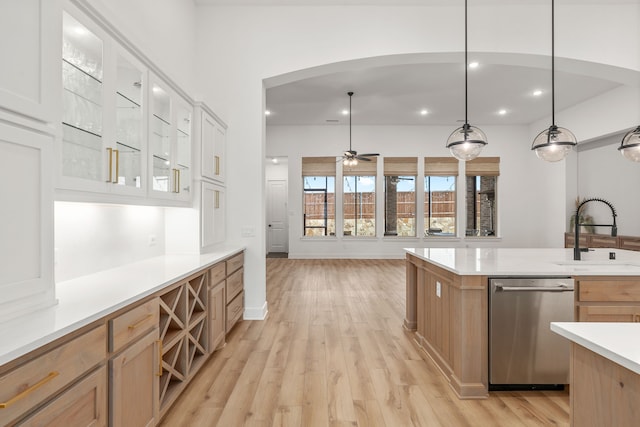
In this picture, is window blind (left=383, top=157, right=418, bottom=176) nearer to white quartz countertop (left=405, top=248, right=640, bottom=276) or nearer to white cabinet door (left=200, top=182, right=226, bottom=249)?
white quartz countertop (left=405, top=248, right=640, bottom=276)

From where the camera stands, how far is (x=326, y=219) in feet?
31.8

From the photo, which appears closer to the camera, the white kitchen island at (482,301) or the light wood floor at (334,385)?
the light wood floor at (334,385)

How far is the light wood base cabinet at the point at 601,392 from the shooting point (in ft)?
3.12

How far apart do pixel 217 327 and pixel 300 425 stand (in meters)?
Result: 1.30

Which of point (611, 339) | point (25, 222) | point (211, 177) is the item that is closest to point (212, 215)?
point (211, 177)

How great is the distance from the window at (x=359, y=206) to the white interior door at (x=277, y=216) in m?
2.53

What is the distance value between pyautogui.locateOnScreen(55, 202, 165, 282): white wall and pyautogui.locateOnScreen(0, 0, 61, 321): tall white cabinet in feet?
2.35

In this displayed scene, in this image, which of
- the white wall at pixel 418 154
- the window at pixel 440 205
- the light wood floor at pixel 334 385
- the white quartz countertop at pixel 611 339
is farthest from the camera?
the window at pixel 440 205

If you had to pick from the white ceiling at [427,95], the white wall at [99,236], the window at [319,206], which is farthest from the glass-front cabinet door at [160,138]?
the window at [319,206]

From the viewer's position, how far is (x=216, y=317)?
3002 millimetres

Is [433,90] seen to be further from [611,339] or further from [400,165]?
[611,339]

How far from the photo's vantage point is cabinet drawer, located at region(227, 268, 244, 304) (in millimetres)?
3408

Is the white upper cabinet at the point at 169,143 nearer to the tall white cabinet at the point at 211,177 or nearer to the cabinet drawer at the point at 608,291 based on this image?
the tall white cabinet at the point at 211,177

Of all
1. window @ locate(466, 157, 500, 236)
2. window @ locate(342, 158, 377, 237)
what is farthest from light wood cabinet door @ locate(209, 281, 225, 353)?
window @ locate(466, 157, 500, 236)
